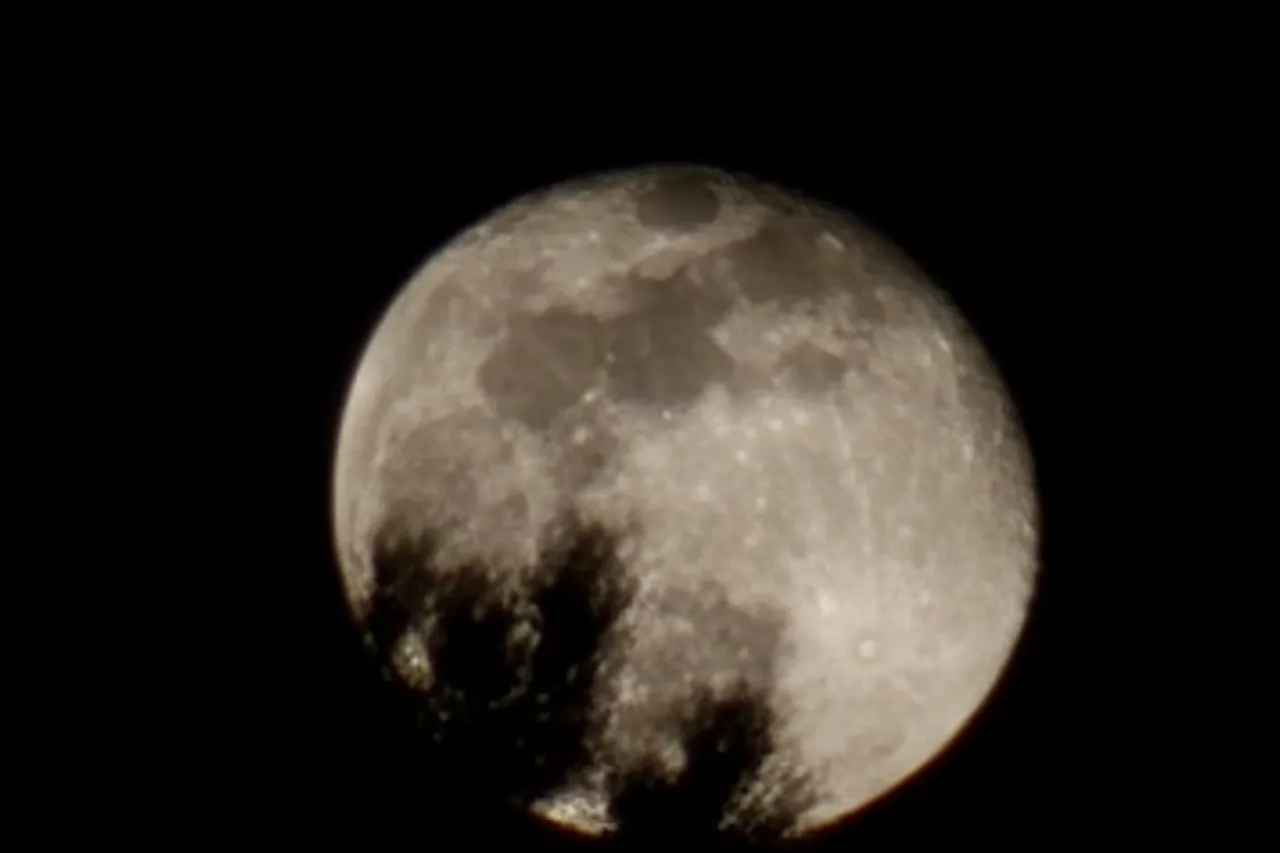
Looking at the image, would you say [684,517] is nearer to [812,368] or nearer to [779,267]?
[812,368]

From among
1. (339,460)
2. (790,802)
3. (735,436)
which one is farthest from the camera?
(339,460)

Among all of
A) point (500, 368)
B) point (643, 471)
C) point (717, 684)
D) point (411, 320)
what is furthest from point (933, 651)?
point (411, 320)

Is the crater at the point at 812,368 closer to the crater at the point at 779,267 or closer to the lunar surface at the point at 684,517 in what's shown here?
the lunar surface at the point at 684,517

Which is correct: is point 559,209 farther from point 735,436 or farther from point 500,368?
point 735,436

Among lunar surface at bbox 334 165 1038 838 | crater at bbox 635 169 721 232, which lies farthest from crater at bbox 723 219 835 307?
crater at bbox 635 169 721 232

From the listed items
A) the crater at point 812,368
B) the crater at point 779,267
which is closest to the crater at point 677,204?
the crater at point 779,267

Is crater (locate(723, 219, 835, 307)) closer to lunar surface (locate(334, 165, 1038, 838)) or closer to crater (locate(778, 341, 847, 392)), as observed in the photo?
lunar surface (locate(334, 165, 1038, 838))

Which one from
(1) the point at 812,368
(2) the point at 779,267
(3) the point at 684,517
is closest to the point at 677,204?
(2) the point at 779,267
